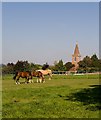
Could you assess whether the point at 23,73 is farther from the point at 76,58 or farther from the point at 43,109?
the point at 76,58

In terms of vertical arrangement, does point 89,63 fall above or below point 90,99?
above

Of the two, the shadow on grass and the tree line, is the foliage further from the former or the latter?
the shadow on grass

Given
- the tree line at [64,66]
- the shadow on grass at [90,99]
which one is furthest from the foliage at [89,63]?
the shadow on grass at [90,99]

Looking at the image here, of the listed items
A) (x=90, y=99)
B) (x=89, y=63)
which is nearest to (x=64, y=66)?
(x=89, y=63)

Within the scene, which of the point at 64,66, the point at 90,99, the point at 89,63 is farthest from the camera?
the point at 64,66

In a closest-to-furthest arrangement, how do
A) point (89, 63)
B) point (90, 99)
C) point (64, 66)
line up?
point (90, 99) < point (89, 63) < point (64, 66)

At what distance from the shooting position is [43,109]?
13.2 meters

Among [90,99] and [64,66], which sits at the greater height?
[64,66]

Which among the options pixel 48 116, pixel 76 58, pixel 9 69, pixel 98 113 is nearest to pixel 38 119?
pixel 48 116

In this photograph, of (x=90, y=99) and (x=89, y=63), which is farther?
(x=89, y=63)

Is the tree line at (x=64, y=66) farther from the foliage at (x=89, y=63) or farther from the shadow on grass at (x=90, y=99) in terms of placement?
the shadow on grass at (x=90, y=99)

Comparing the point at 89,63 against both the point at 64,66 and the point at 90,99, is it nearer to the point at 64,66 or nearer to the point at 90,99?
the point at 64,66

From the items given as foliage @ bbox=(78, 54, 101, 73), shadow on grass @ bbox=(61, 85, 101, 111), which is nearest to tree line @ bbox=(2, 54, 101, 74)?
foliage @ bbox=(78, 54, 101, 73)

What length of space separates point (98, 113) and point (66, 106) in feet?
7.24
